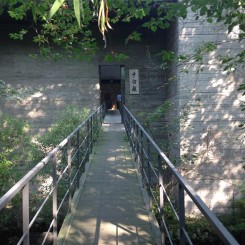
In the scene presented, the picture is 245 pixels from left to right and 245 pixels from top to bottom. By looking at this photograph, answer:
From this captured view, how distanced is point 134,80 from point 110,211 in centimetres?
847

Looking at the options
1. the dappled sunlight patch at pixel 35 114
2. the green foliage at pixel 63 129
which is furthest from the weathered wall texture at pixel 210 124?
the dappled sunlight patch at pixel 35 114

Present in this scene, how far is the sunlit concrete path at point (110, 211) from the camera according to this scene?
3414mm

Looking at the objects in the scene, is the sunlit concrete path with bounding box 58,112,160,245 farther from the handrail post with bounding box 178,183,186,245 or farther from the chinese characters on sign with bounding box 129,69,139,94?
the chinese characters on sign with bounding box 129,69,139,94

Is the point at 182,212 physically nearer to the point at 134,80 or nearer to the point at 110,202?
the point at 110,202

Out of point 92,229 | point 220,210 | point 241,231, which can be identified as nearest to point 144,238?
point 92,229

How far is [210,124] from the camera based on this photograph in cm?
948

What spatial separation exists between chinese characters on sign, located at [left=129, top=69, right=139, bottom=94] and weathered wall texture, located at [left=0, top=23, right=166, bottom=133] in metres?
0.19

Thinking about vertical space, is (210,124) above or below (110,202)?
above

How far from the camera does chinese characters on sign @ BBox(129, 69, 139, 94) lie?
12.2 meters

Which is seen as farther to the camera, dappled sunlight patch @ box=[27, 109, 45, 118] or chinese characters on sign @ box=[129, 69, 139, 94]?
chinese characters on sign @ box=[129, 69, 139, 94]

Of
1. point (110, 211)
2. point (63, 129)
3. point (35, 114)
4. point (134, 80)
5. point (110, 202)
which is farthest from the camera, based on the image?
point (134, 80)

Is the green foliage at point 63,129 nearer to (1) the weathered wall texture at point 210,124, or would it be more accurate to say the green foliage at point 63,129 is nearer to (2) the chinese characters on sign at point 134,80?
(1) the weathered wall texture at point 210,124

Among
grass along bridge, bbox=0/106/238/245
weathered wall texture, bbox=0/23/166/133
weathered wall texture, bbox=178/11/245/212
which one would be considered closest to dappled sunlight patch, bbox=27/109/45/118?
weathered wall texture, bbox=0/23/166/133

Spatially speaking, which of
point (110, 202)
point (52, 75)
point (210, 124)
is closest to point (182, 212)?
point (110, 202)
